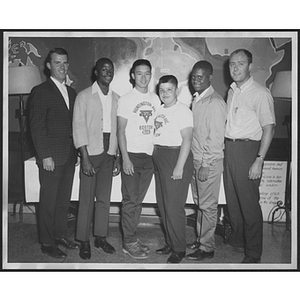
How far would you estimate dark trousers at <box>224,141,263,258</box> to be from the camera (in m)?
3.40

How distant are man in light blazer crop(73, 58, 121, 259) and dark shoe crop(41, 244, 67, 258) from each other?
0.47 feet

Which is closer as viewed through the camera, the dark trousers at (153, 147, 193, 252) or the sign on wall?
the dark trousers at (153, 147, 193, 252)

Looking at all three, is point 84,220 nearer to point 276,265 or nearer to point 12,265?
point 12,265

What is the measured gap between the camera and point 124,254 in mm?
3473

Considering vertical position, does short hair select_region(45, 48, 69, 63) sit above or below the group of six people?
above

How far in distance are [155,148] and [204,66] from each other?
707 millimetres

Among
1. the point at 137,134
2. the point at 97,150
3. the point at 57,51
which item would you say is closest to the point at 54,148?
the point at 97,150

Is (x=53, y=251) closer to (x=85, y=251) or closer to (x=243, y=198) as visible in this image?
(x=85, y=251)

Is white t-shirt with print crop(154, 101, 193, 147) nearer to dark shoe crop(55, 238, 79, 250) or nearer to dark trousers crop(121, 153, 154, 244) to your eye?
dark trousers crop(121, 153, 154, 244)

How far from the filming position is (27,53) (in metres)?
3.49

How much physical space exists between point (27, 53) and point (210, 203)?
1.77m

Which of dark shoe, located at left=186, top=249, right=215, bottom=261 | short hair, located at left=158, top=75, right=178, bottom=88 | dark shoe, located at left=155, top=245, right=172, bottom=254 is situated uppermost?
short hair, located at left=158, top=75, right=178, bottom=88

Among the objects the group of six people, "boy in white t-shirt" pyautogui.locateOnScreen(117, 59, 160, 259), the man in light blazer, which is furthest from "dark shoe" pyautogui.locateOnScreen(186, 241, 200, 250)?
the man in light blazer

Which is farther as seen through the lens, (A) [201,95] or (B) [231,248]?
(B) [231,248]
